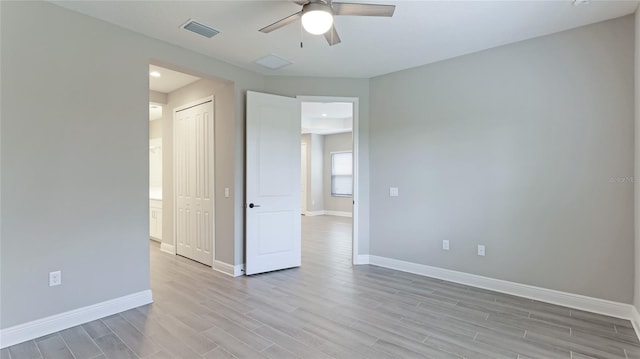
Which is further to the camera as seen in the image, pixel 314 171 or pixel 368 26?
pixel 314 171

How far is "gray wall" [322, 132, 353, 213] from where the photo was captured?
10.3 meters

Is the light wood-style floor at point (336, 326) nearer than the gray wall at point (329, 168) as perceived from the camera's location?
Yes

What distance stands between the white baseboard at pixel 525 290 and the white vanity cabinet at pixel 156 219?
170 inches

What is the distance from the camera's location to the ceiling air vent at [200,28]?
9.83 feet

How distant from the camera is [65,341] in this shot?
2453 mm

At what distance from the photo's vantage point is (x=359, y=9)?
221 centimetres

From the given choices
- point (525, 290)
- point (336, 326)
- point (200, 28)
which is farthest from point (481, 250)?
point (200, 28)

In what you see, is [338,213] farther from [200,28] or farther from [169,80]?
[200,28]

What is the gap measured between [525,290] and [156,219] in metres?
6.11

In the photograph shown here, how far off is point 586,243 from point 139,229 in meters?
4.48

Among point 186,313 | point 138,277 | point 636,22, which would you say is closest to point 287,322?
point 186,313

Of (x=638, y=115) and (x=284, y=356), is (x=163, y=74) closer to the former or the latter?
(x=284, y=356)

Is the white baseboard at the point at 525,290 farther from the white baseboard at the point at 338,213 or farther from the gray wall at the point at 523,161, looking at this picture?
the white baseboard at the point at 338,213

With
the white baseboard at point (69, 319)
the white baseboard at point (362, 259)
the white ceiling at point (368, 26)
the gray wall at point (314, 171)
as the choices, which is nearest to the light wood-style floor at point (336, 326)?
the white baseboard at point (69, 319)
